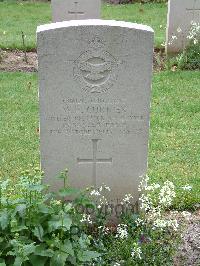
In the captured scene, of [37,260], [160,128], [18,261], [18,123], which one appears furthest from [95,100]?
[18,123]

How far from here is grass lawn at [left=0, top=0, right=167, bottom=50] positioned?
10.9m

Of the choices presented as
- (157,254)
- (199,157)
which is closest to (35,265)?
(157,254)

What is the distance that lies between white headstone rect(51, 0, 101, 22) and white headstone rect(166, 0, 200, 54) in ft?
4.17

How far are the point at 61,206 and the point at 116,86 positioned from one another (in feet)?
3.30

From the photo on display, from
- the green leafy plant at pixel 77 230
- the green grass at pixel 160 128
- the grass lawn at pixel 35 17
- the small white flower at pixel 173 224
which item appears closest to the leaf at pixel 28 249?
the green leafy plant at pixel 77 230

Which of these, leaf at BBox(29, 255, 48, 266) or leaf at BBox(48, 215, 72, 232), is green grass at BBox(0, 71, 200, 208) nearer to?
leaf at BBox(48, 215, 72, 232)

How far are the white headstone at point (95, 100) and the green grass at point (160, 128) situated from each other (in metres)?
0.94

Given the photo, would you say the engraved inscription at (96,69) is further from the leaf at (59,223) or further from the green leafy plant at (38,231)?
the leaf at (59,223)

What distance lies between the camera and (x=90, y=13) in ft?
31.8

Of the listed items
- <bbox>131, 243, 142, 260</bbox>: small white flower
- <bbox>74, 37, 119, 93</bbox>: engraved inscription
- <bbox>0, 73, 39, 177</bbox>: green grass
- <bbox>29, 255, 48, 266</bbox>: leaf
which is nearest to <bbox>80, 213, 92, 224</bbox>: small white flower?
<bbox>131, 243, 142, 260</bbox>: small white flower

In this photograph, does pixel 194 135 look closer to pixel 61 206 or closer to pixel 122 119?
pixel 122 119

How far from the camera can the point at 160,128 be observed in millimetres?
6914

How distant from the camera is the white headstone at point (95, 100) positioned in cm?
409

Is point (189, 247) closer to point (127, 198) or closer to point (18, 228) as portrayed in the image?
point (127, 198)
